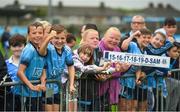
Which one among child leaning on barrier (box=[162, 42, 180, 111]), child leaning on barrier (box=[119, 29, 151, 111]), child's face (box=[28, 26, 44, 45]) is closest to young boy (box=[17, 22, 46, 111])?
child's face (box=[28, 26, 44, 45])

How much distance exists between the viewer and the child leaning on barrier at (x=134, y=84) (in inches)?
310

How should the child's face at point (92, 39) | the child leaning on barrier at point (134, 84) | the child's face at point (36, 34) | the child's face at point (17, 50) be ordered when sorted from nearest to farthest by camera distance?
the child's face at point (36, 34), the child's face at point (17, 50), the child's face at point (92, 39), the child leaning on barrier at point (134, 84)

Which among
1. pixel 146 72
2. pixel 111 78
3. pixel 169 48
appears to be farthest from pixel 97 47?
pixel 169 48

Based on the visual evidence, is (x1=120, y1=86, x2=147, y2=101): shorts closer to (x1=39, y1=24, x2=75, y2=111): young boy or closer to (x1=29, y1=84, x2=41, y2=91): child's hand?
(x1=39, y1=24, x2=75, y2=111): young boy

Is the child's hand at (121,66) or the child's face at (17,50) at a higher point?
the child's face at (17,50)

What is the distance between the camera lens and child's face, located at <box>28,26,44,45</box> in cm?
682

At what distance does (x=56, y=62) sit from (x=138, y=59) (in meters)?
1.39

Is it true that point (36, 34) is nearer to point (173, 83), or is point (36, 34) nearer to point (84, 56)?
point (84, 56)

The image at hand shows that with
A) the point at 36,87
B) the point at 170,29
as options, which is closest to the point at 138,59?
the point at 36,87

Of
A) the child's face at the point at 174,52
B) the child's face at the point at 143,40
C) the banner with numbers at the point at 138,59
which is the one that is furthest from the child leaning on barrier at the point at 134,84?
the child's face at the point at 174,52

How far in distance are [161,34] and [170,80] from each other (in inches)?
32.8

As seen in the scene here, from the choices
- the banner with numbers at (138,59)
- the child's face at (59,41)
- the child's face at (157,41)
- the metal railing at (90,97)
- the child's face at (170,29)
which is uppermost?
the child's face at (170,29)

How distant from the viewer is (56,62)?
22.5 ft

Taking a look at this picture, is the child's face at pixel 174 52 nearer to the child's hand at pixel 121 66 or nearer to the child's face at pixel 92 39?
the child's hand at pixel 121 66
